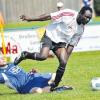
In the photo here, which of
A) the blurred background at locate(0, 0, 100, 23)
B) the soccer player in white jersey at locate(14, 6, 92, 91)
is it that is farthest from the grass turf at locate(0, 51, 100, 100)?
the blurred background at locate(0, 0, 100, 23)

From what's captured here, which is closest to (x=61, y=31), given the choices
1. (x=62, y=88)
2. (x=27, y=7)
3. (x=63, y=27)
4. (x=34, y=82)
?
(x=63, y=27)

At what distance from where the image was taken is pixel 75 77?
1560 centimetres

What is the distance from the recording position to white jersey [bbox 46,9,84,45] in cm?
1316

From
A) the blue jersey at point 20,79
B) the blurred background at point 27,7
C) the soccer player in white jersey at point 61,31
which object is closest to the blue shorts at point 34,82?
→ the blue jersey at point 20,79

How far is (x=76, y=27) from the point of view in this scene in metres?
13.3

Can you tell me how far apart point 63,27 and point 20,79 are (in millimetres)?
1542

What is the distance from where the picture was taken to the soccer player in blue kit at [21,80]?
12344 millimetres

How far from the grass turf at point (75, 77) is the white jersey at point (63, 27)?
1109 millimetres

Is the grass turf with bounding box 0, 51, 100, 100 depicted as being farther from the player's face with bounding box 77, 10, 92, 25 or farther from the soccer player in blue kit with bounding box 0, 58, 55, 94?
the player's face with bounding box 77, 10, 92, 25

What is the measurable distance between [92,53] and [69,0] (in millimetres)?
28286

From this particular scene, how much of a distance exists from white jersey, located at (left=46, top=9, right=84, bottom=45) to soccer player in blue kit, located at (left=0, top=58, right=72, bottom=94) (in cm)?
92

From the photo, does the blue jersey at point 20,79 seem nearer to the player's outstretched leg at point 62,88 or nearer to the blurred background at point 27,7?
the player's outstretched leg at point 62,88

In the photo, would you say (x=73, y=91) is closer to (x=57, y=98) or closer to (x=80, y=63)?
(x=57, y=98)

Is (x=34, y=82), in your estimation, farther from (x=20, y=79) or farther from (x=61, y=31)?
(x=61, y=31)
